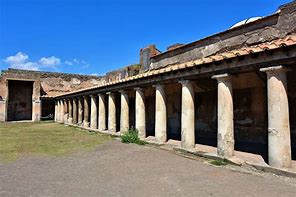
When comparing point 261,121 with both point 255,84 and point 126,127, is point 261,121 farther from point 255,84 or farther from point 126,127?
point 126,127

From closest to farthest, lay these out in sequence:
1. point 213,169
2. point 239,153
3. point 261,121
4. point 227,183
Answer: point 227,183 → point 213,169 → point 239,153 → point 261,121

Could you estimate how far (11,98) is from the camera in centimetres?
2894

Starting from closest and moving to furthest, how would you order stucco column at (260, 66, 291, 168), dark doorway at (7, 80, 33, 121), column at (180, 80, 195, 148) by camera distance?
stucco column at (260, 66, 291, 168) < column at (180, 80, 195, 148) < dark doorway at (7, 80, 33, 121)

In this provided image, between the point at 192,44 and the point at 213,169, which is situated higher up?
the point at 192,44

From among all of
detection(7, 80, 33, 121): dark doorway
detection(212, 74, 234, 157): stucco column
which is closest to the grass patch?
detection(212, 74, 234, 157): stucco column

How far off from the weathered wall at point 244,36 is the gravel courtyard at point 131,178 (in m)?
4.87

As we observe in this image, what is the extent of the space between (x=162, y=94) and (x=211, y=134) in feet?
9.97

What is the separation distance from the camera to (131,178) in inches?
216

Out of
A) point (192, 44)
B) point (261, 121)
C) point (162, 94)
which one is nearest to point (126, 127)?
point (162, 94)

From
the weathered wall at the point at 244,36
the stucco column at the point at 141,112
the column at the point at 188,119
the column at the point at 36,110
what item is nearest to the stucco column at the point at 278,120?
the weathered wall at the point at 244,36

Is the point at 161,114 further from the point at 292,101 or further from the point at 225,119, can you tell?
the point at 292,101

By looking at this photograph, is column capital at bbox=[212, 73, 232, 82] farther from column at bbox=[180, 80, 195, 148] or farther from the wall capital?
column at bbox=[180, 80, 195, 148]

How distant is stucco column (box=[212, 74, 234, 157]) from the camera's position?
23.0 feet

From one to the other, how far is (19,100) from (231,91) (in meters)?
28.1
